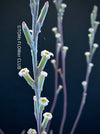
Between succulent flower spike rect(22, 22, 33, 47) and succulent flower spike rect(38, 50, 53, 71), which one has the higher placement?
succulent flower spike rect(22, 22, 33, 47)

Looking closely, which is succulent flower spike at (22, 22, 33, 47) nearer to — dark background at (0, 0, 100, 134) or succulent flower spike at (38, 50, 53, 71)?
succulent flower spike at (38, 50, 53, 71)

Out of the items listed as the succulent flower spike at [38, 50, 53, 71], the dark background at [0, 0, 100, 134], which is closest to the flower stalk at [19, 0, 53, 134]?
the succulent flower spike at [38, 50, 53, 71]

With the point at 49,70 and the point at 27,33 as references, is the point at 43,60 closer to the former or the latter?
the point at 27,33

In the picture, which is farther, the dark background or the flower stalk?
the dark background

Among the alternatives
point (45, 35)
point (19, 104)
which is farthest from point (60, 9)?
point (19, 104)

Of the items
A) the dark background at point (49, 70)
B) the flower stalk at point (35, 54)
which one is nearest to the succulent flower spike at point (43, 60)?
the flower stalk at point (35, 54)

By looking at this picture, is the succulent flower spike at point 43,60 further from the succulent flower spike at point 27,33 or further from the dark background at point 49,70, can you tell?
the dark background at point 49,70

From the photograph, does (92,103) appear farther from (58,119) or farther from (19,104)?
(19,104)

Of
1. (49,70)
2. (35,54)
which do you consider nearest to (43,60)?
(35,54)
